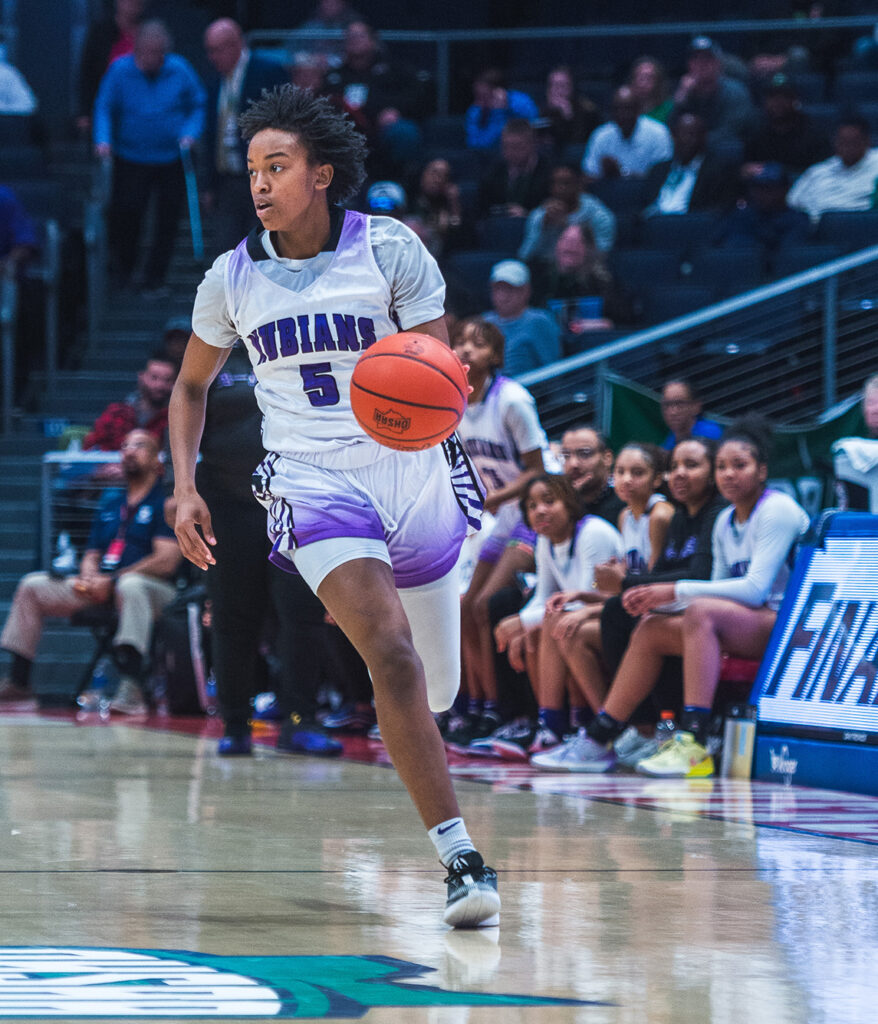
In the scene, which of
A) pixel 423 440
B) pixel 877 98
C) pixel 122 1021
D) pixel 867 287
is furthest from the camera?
pixel 877 98

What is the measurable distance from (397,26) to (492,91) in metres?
4.10

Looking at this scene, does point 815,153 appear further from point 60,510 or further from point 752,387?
point 60,510

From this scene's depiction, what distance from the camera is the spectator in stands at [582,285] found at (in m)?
12.1

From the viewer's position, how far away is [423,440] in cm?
430

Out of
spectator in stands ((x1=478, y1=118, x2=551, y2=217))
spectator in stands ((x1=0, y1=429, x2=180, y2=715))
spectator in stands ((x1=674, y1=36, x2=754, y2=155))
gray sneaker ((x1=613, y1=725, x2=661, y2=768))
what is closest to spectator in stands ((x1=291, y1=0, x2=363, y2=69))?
spectator in stands ((x1=478, y1=118, x2=551, y2=217))

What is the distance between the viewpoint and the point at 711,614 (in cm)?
760

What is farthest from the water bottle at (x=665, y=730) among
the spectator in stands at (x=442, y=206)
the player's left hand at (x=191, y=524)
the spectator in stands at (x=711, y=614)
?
the spectator in stands at (x=442, y=206)

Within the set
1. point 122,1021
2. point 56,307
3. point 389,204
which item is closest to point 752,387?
point 389,204

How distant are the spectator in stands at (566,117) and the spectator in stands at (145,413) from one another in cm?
420

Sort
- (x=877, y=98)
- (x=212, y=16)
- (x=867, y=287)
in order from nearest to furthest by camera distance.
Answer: (x=867, y=287) < (x=877, y=98) < (x=212, y=16)

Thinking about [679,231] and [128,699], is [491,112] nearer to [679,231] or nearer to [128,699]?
[679,231]

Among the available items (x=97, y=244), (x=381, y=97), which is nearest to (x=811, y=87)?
(x=381, y=97)

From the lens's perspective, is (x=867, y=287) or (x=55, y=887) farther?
(x=867, y=287)

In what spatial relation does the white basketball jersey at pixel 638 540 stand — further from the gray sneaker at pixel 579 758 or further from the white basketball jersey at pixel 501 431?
the gray sneaker at pixel 579 758
